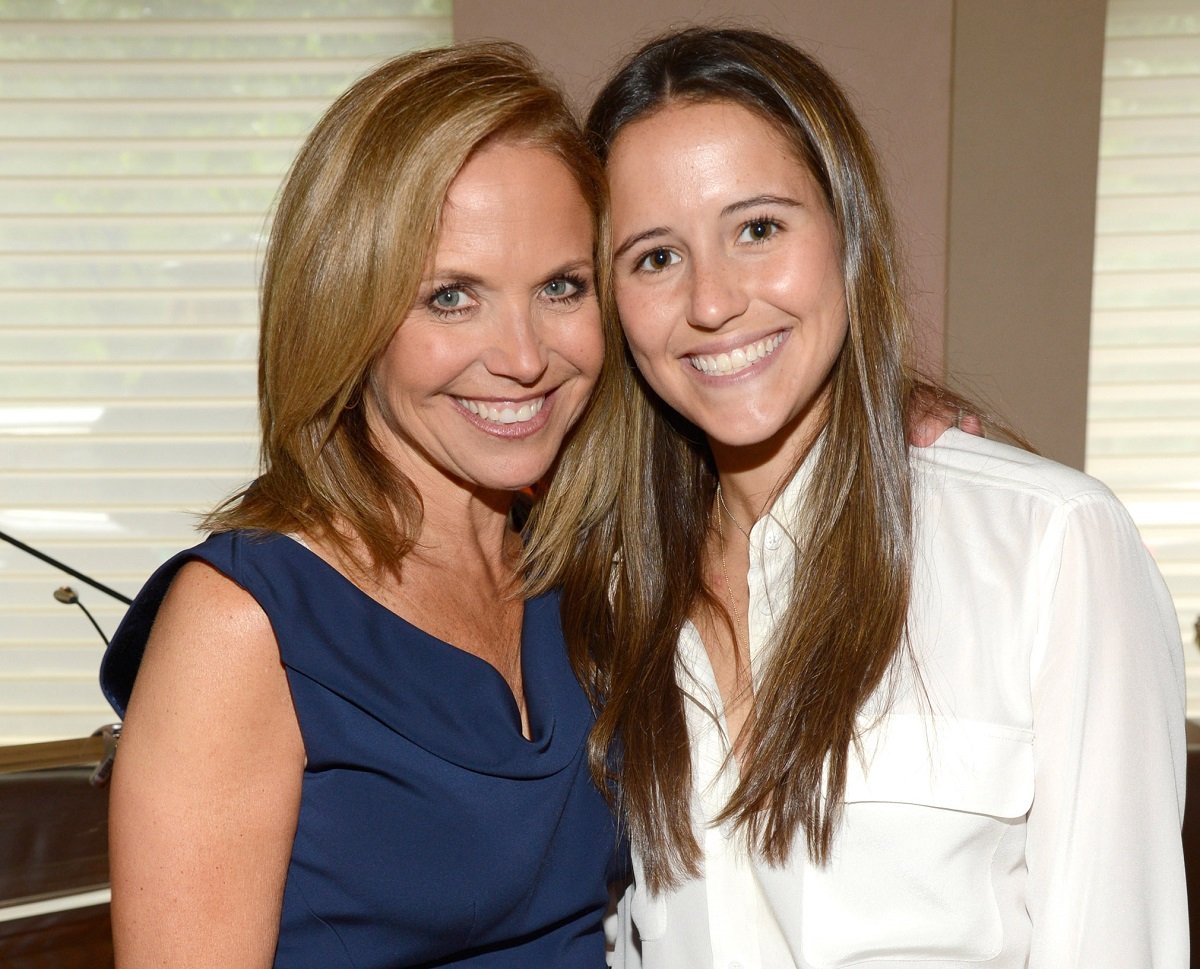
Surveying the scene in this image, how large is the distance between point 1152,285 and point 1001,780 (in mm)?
2800

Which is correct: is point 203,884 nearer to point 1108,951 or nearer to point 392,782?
point 392,782

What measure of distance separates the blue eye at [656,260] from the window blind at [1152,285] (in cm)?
253

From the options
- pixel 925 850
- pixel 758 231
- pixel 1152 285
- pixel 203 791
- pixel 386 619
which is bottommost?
pixel 925 850

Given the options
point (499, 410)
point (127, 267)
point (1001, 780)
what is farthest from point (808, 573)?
point (127, 267)

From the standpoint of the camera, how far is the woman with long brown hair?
4.55ft

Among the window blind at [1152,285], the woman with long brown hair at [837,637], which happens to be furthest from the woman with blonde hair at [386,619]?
the window blind at [1152,285]

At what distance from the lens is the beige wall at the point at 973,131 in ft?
10.8

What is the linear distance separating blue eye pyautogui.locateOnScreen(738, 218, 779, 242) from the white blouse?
14.3 inches

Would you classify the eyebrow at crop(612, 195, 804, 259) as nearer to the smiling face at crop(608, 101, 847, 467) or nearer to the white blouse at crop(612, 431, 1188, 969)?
the smiling face at crop(608, 101, 847, 467)

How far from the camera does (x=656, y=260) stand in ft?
5.42

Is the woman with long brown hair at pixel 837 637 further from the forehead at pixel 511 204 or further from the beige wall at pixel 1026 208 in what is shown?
the beige wall at pixel 1026 208

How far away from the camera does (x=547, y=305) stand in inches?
64.3

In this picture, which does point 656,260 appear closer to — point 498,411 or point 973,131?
point 498,411

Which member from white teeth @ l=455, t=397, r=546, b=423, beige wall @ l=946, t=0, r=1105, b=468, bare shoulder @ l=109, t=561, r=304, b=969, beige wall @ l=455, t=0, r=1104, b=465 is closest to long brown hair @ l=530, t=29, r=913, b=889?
white teeth @ l=455, t=397, r=546, b=423
